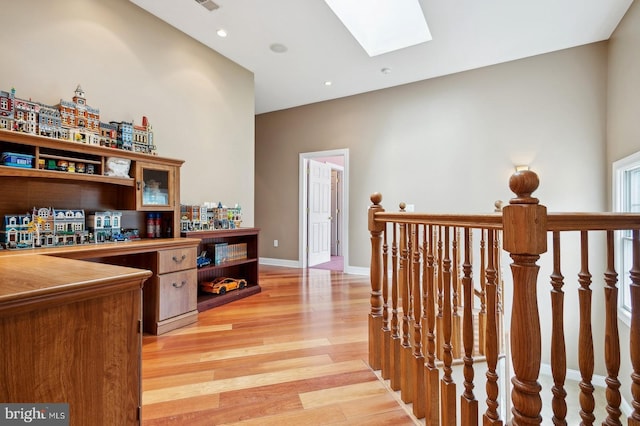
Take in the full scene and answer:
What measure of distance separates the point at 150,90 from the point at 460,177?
3.87m

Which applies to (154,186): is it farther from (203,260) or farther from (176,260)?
(203,260)

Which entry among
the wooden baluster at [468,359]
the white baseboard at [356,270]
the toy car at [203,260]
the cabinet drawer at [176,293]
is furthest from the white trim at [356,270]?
the wooden baluster at [468,359]

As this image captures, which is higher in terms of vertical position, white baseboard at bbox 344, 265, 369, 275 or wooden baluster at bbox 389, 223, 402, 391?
wooden baluster at bbox 389, 223, 402, 391

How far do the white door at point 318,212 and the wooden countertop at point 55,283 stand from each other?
4334mm

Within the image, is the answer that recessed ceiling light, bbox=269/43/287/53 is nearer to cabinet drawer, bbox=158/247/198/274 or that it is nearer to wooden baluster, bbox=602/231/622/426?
cabinet drawer, bbox=158/247/198/274

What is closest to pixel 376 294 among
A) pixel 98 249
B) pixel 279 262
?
pixel 98 249

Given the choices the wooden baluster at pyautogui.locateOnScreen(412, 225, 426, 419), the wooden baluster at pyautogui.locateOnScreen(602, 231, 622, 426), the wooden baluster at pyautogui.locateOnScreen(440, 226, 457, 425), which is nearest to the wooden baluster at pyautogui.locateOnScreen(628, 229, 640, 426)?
the wooden baluster at pyautogui.locateOnScreen(602, 231, 622, 426)

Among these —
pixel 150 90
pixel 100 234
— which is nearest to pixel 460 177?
pixel 150 90

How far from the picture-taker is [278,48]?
11.4 feet

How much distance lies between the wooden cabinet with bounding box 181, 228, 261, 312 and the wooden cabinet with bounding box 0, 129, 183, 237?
0.45 m

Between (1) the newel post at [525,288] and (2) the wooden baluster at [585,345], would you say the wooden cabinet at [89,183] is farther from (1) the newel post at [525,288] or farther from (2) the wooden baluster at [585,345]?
(2) the wooden baluster at [585,345]

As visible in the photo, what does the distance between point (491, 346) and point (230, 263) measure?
2806 millimetres

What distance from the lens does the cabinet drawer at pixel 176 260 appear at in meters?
2.37

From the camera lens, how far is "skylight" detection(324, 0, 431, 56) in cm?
317
